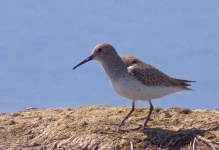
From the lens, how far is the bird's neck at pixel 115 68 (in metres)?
11.1

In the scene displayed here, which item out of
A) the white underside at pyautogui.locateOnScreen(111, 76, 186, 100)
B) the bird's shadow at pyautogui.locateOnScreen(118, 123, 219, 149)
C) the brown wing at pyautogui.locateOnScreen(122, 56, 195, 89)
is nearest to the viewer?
the bird's shadow at pyautogui.locateOnScreen(118, 123, 219, 149)

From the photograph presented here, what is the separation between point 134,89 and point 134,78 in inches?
7.8

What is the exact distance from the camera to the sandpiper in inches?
434

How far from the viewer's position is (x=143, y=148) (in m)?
10.6

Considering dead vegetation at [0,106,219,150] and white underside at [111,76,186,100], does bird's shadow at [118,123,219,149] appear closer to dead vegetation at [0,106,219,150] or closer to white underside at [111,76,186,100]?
dead vegetation at [0,106,219,150]

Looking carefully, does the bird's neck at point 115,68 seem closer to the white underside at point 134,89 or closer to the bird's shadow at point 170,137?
the white underside at point 134,89

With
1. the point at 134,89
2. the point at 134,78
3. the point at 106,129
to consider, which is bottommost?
the point at 106,129

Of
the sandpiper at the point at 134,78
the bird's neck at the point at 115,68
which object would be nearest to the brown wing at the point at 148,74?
the sandpiper at the point at 134,78

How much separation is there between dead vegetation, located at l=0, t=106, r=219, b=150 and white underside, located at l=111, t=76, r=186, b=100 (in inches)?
22.1

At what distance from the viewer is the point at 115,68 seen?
1125 centimetres

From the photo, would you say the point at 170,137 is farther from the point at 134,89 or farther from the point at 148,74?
the point at 148,74

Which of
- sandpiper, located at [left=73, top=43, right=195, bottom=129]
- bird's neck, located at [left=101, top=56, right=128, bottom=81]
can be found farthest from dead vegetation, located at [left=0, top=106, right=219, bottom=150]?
bird's neck, located at [left=101, top=56, right=128, bottom=81]

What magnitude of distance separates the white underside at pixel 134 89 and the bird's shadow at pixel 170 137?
592 mm

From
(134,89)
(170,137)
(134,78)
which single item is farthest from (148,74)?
(170,137)
